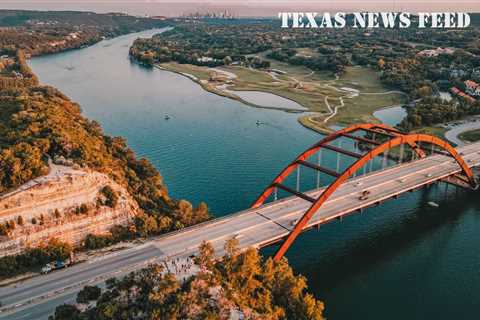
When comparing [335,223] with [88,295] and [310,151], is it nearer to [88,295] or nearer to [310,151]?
[310,151]

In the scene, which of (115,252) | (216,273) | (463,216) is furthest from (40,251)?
(463,216)

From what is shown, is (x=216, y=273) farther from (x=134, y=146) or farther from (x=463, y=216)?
(x=134, y=146)

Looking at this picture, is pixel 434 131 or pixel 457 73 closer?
pixel 434 131

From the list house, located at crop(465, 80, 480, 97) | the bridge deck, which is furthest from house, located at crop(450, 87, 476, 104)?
the bridge deck

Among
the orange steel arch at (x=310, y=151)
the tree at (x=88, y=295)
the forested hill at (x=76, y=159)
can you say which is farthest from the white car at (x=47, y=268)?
the orange steel arch at (x=310, y=151)

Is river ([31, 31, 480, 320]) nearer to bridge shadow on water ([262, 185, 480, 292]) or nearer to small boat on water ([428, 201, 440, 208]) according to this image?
bridge shadow on water ([262, 185, 480, 292])

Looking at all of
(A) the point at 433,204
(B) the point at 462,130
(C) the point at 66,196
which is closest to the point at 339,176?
(A) the point at 433,204

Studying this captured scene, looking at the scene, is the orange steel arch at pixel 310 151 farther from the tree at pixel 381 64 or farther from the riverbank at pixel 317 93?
Answer: the tree at pixel 381 64
